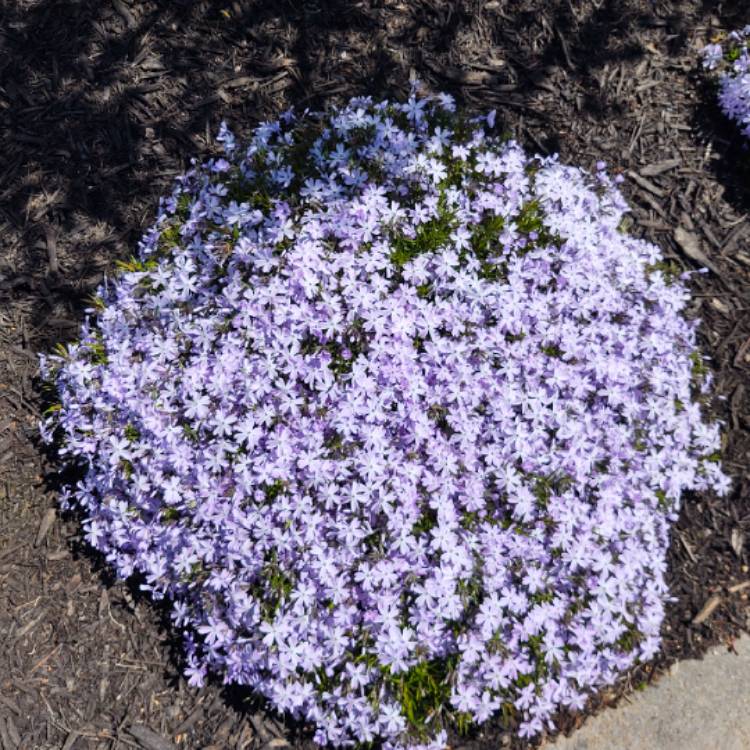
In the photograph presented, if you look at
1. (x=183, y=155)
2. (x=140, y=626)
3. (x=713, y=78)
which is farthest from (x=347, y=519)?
(x=713, y=78)

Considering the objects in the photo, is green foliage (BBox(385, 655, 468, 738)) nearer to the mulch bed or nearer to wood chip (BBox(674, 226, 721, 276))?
the mulch bed

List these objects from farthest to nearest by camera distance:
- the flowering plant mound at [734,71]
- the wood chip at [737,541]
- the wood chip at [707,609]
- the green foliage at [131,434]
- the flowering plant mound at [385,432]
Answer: the flowering plant mound at [734,71] < the wood chip at [737,541] < the wood chip at [707,609] < the green foliage at [131,434] < the flowering plant mound at [385,432]

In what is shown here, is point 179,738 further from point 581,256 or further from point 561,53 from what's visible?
point 561,53

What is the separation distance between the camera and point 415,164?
12.5ft

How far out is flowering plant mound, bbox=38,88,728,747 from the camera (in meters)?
3.50

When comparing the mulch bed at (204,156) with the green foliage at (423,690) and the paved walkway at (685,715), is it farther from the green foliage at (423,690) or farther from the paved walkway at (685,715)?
the green foliage at (423,690)

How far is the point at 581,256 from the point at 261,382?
187 centimetres

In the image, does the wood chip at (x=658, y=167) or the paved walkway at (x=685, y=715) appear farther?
the wood chip at (x=658, y=167)

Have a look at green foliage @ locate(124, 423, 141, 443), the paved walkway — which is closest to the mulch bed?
the paved walkway

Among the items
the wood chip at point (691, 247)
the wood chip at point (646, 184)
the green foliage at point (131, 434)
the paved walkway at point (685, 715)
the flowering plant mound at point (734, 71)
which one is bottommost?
the paved walkway at point (685, 715)

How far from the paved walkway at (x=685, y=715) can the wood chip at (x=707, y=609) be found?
8.7 inches

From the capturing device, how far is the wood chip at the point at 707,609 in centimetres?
470

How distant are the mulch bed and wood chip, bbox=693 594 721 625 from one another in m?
0.01

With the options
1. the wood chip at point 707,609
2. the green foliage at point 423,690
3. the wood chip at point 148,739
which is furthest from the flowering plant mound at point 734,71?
the wood chip at point 148,739
